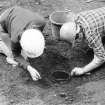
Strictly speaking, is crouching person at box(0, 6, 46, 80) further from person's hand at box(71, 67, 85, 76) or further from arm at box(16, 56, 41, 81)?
person's hand at box(71, 67, 85, 76)

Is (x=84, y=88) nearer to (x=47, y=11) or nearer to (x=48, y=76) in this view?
(x=48, y=76)

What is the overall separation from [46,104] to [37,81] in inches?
16.7

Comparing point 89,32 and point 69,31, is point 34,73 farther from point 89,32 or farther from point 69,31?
point 89,32

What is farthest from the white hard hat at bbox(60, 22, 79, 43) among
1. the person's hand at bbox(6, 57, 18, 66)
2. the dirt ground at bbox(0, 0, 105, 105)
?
the person's hand at bbox(6, 57, 18, 66)

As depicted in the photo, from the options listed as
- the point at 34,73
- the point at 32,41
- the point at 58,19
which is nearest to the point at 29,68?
the point at 34,73

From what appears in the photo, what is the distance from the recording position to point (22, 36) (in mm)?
3914

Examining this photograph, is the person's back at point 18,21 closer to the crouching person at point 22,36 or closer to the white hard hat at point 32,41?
the crouching person at point 22,36

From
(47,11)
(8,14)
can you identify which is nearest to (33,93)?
(8,14)

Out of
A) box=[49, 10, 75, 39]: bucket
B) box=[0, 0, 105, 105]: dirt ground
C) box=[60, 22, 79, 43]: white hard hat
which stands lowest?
box=[0, 0, 105, 105]: dirt ground

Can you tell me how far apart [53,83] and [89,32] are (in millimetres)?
800

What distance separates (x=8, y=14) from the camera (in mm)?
4664

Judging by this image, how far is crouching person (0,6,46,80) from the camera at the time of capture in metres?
3.82

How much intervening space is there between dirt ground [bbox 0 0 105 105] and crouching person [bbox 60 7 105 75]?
0.59 feet

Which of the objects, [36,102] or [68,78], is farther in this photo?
[68,78]
